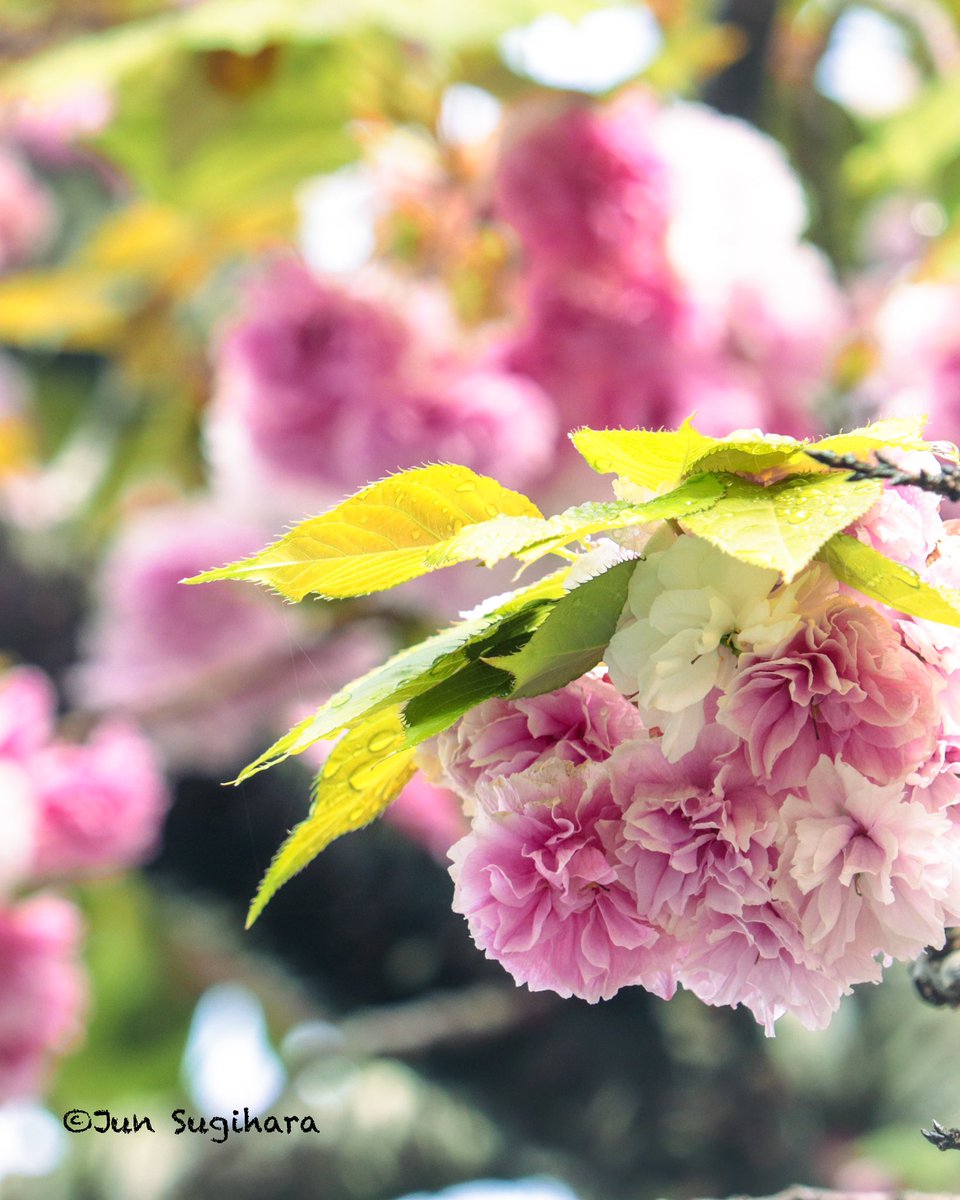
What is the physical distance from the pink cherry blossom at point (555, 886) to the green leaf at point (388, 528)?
27mm

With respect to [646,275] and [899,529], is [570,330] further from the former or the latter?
[899,529]

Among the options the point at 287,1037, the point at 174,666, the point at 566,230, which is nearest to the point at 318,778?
the point at 566,230

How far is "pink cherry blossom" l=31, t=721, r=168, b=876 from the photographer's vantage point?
502mm

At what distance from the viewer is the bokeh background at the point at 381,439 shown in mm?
432

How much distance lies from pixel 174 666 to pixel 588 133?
0.90ft

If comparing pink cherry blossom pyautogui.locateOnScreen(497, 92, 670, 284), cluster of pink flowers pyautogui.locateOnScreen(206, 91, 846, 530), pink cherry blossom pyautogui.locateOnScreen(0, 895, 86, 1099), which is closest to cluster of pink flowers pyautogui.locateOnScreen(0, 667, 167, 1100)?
pink cherry blossom pyautogui.locateOnScreen(0, 895, 86, 1099)

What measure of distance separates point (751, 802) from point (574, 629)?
24mm

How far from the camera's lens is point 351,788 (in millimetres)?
152

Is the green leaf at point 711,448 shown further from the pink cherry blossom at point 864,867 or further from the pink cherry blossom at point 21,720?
the pink cherry blossom at point 21,720

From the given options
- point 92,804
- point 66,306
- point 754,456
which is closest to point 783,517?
point 754,456

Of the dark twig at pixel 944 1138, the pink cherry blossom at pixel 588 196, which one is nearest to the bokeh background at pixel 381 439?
the pink cherry blossom at pixel 588 196

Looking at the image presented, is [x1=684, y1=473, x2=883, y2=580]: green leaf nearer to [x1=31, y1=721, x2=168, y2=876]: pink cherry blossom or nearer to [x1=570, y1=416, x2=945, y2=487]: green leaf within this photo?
[x1=570, y1=416, x2=945, y2=487]: green leaf

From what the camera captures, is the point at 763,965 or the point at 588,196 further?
the point at 588,196

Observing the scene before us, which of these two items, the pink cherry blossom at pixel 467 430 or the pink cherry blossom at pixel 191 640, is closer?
the pink cherry blossom at pixel 467 430
